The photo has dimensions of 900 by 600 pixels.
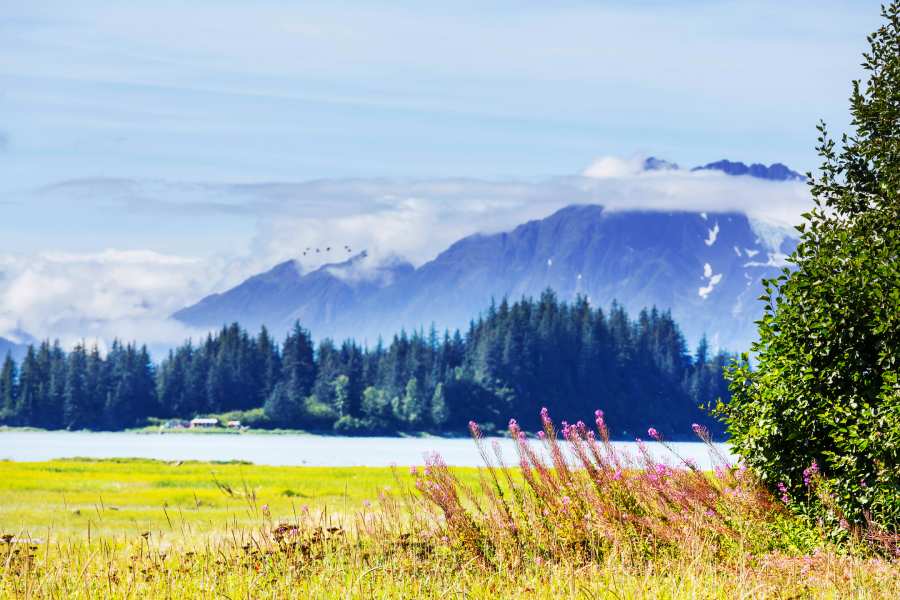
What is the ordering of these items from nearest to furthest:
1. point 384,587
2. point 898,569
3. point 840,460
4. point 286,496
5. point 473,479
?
1. point 384,587
2. point 898,569
3. point 840,460
4. point 286,496
5. point 473,479

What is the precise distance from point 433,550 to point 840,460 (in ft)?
18.5

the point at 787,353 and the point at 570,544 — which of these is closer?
the point at 570,544

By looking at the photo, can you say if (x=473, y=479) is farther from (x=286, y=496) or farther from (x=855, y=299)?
(x=855, y=299)

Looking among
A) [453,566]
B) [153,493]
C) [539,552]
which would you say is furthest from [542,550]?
[153,493]

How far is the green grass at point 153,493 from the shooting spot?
109ft

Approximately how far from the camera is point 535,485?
1577 centimetres

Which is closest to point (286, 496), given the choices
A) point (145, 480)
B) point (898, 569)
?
point (145, 480)

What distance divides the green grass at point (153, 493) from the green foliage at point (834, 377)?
470 inches

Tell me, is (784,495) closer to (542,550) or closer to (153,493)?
(542,550)

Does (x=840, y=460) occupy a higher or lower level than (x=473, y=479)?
higher

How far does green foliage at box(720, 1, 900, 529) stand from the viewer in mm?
15359

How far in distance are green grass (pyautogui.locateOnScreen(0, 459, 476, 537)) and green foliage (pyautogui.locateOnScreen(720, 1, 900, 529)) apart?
11945mm

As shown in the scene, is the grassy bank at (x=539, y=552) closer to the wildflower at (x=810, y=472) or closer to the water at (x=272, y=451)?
the wildflower at (x=810, y=472)

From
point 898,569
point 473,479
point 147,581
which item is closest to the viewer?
point 898,569
